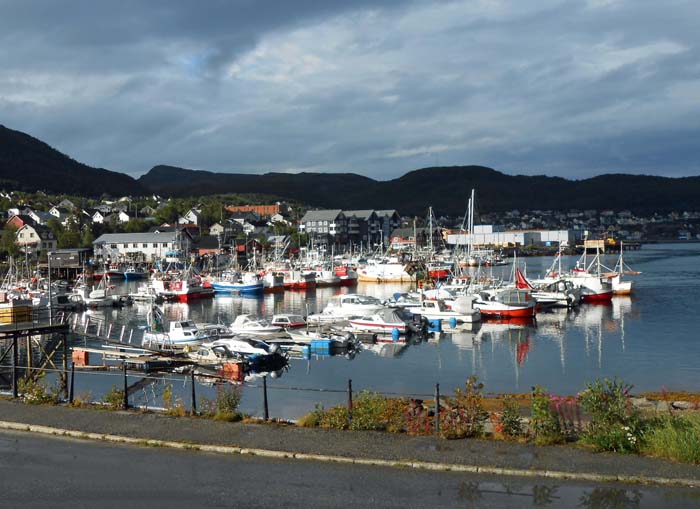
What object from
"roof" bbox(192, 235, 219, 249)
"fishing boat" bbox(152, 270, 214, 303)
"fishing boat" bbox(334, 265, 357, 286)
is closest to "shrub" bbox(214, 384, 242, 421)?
"fishing boat" bbox(152, 270, 214, 303)

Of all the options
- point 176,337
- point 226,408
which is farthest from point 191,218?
point 226,408

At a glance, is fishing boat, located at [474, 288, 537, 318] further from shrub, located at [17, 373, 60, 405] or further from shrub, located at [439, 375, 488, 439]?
shrub, located at [439, 375, 488, 439]

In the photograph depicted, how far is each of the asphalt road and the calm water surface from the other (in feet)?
20.3

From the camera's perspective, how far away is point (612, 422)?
14.6m

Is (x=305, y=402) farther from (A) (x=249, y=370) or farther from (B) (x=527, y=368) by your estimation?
(B) (x=527, y=368)

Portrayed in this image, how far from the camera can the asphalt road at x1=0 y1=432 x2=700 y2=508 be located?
1198 cm

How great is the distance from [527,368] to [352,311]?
2038 centimetres

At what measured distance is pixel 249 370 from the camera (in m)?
36.6

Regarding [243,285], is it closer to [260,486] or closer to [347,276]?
[347,276]

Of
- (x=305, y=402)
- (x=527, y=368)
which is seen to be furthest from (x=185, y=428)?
(x=527, y=368)

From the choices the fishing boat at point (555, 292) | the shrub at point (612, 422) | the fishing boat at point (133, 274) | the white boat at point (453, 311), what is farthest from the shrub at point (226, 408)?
the fishing boat at point (133, 274)

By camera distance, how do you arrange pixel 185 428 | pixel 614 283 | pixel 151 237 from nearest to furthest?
pixel 185 428 → pixel 614 283 → pixel 151 237

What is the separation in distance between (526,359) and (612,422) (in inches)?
1084

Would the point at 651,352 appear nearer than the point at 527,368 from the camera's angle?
No
